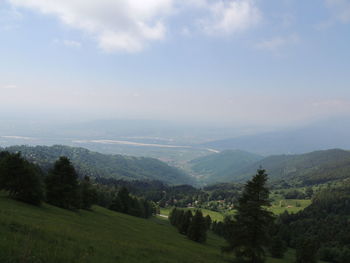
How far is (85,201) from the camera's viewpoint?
5484 cm

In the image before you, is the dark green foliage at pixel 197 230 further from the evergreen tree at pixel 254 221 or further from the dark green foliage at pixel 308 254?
the evergreen tree at pixel 254 221

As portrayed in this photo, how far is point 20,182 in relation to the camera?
35875 millimetres

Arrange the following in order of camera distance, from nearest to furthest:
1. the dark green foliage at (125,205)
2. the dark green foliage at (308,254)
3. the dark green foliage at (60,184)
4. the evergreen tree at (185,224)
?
the dark green foliage at (60,184), the dark green foliage at (308,254), the evergreen tree at (185,224), the dark green foliage at (125,205)

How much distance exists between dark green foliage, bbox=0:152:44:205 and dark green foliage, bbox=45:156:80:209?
635 cm

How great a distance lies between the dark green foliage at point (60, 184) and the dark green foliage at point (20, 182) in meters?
6.35

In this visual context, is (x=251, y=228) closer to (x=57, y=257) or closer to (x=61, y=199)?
(x=57, y=257)

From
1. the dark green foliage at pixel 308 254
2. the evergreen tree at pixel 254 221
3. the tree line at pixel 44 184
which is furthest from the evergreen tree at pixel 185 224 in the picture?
the evergreen tree at pixel 254 221

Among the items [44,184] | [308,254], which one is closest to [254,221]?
[308,254]

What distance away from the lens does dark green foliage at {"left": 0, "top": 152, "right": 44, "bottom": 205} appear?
117ft

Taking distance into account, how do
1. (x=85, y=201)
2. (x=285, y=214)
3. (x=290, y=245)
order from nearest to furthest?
(x=85, y=201) → (x=290, y=245) → (x=285, y=214)

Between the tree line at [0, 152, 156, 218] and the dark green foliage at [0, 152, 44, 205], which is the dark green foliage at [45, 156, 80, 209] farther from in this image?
the dark green foliage at [0, 152, 44, 205]

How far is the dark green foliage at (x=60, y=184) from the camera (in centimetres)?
4356

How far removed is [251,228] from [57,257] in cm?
1959

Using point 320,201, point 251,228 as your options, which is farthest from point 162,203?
point 251,228
